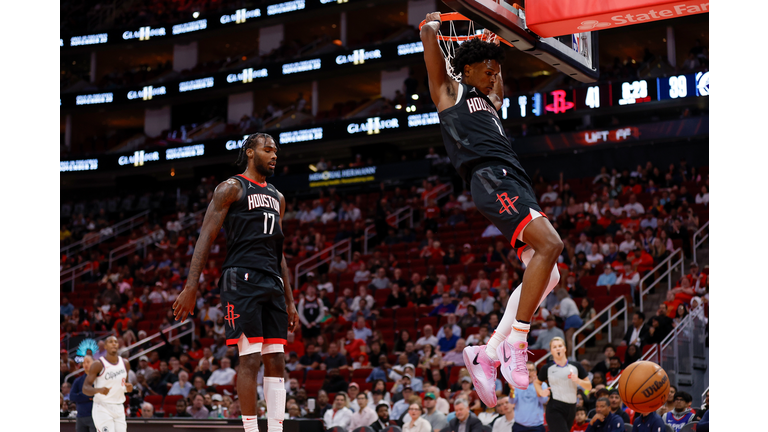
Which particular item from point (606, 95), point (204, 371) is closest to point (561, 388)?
point (204, 371)

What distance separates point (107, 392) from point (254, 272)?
4790 mm

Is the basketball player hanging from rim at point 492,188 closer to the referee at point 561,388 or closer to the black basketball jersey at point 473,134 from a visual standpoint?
the black basketball jersey at point 473,134

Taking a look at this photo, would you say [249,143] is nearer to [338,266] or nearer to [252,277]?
[252,277]

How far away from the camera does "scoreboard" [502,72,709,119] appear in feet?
66.2

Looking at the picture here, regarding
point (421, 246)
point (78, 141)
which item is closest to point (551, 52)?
point (421, 246)

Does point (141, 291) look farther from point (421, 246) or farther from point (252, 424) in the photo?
point (252, 424)

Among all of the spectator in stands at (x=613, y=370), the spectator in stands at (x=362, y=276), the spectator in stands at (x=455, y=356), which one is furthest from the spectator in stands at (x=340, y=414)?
the spectator in stands at (x=362, y=276)

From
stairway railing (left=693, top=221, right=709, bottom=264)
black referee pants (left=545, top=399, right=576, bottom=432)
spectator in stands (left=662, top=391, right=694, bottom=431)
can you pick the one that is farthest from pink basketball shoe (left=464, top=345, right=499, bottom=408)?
stairway railing (left=693, top=221, right=709, bottom=264)

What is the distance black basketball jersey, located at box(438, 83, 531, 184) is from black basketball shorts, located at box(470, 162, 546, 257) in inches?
3.3

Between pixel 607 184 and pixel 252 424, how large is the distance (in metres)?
16.4

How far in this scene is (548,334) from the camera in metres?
13.6

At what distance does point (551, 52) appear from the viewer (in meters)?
7.02

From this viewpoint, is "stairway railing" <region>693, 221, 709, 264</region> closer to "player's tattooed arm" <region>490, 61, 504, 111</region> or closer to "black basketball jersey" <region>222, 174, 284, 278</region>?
"player's tattooed arm" <region>490, 61, 504, 111</region>

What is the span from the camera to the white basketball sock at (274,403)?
6.41m
